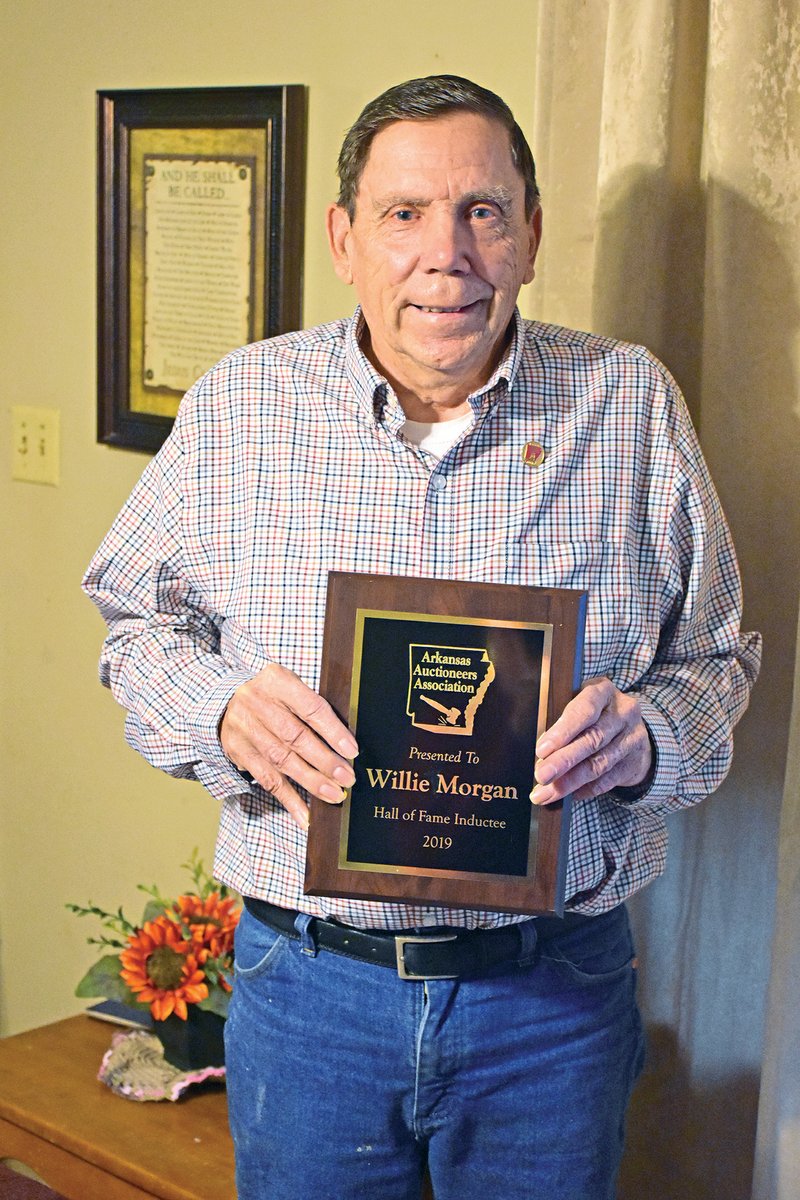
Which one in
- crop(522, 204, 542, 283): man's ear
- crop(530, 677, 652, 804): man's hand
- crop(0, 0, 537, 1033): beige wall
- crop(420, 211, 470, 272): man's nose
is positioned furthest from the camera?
crop(0, 0, 537, 1033): beige wall

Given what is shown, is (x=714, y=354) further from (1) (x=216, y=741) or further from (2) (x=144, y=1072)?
(2) (x=144, y=1072)

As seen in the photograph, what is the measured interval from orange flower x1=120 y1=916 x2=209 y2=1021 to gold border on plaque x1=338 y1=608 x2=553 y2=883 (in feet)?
2.42

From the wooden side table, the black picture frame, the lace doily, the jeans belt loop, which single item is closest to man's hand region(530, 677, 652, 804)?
the jeans belt loop

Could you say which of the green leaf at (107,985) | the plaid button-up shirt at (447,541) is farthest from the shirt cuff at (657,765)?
the green leaf at (107,985)

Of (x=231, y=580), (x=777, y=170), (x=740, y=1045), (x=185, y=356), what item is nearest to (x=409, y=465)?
(x=231, y=580)

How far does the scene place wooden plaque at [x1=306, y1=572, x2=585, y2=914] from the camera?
3.54ft

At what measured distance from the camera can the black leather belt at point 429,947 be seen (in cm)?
119

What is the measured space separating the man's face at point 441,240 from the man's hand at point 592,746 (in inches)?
12.6

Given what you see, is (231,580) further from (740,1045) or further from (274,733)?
(740,1045)

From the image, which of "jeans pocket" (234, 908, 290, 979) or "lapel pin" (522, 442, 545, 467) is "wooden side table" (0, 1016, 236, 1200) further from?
"lapel pin" (522, 442, 545, 467)

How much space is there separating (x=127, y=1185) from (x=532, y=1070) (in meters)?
0.66

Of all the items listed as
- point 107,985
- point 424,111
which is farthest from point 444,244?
point 107,985

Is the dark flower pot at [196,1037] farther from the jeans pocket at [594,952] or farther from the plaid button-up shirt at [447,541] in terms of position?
the jeans pocket at [594,952]

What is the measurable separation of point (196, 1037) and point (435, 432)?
92 cm
